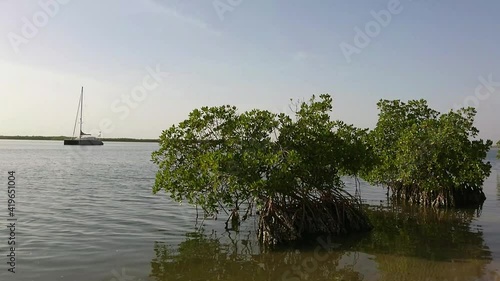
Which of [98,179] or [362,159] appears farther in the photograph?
[98,179]

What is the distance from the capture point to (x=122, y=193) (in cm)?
2545

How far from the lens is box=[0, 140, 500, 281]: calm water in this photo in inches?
426

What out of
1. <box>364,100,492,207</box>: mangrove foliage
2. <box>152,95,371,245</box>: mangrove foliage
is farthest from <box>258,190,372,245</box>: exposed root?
<box>364,100,492,207</box>: mangrove foliage

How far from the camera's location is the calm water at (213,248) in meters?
10.8

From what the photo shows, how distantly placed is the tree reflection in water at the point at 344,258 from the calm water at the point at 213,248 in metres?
0.03

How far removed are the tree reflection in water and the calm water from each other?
0.03m

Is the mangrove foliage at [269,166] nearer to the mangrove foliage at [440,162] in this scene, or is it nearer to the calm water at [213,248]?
the calm water at [213,248]

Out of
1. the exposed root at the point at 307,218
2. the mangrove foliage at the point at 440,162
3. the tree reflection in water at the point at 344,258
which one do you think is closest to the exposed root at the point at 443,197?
the mangrove foliage at the point at 440,162

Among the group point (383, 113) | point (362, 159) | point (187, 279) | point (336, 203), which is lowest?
point (187, 279)

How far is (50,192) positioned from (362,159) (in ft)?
60.3

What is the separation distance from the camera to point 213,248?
44.0 ft

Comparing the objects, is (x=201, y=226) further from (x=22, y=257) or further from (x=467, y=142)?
(x=467, y=142)

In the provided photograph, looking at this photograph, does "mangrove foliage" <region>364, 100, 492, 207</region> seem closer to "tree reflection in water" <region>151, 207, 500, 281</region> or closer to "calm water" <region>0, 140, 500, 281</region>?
"calm water" <region>0, 140, 500, 281</region>

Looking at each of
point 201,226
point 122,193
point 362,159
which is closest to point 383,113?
point 362,159
